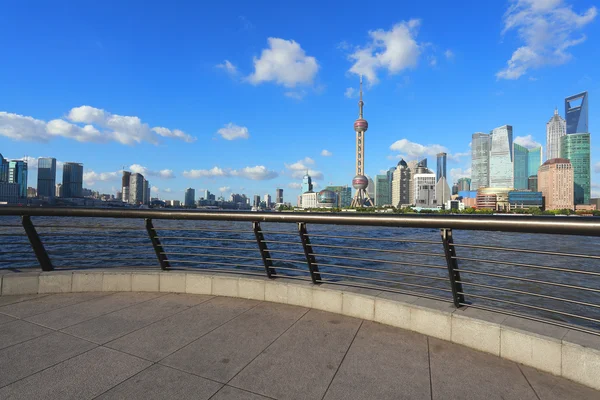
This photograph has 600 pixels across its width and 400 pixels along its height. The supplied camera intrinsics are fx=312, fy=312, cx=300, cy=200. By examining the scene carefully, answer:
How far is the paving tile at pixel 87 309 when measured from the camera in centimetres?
362

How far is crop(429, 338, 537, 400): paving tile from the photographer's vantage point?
229 centimetres

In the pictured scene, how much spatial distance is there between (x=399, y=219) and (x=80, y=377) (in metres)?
3.20

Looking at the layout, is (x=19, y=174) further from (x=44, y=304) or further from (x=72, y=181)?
(x=44, y=304)

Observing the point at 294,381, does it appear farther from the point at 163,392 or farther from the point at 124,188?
the point at 124,188

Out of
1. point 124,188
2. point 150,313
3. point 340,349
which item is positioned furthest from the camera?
point 124,188

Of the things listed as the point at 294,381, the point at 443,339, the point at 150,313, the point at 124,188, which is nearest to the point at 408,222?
the point at 443,339

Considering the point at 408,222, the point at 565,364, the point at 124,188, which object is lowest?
the point at 565,364

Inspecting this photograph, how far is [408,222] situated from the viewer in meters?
3.38

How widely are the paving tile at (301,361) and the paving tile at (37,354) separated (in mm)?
1669

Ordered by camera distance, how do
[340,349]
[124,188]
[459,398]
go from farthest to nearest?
[124,188] → [340,349] → [459,398]

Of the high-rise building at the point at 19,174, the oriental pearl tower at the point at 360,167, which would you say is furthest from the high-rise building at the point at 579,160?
the high-rise building at the point at 19,174

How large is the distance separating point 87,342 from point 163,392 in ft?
4.41

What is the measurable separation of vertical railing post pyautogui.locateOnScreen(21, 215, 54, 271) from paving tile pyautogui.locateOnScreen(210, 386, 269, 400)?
13.7ft

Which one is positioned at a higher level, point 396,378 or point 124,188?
point 124,188
